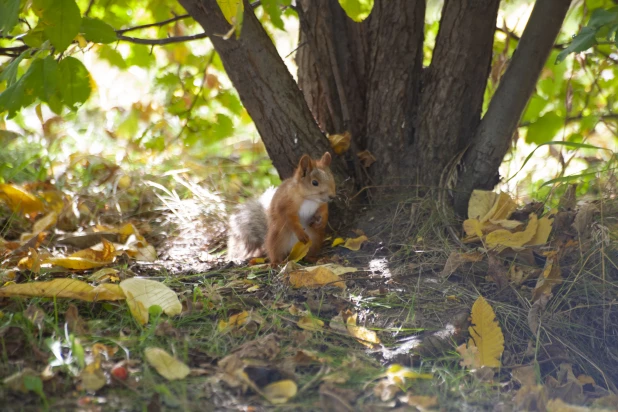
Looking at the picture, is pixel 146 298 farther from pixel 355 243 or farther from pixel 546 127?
pixel 546 127

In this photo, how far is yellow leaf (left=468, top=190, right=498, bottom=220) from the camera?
7.21ft

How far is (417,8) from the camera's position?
236 cm

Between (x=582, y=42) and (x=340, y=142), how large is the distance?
1.10 m

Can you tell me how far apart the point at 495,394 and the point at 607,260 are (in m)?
0.73

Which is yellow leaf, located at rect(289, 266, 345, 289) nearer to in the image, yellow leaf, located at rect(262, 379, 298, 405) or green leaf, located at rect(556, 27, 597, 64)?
yellow leaf, located at rect(262, 379, 298, 405)

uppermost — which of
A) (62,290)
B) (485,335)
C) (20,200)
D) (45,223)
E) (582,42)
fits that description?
(582,42)

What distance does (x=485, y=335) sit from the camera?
5.52 ft

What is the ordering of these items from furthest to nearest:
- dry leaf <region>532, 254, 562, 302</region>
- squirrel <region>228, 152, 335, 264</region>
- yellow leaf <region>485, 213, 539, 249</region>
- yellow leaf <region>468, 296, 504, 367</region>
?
squirrel <region>228, 152, 335, 264</region>, yellow leaf <region>485, 213, 539, 249</region>, dry leaf <region>532, 254, 562, 302</region>, yellow leaf <region>468, 296, 504, 367</region>

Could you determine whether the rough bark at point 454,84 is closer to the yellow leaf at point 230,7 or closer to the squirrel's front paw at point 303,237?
the squirrel's front paw at point 303,237

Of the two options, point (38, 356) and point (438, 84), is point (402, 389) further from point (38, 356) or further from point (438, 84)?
point (438, 84)

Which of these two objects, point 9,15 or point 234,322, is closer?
point 9,15

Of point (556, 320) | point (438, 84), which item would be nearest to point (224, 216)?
point (438, 84)

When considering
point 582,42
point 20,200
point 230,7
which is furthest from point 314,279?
point 20,200

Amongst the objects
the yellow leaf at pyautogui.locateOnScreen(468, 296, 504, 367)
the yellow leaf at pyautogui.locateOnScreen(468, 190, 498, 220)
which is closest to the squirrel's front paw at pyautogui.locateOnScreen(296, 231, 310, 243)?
the yellow leaf at pyautogui.locateOnScreen(468, 190, 498, 220)
